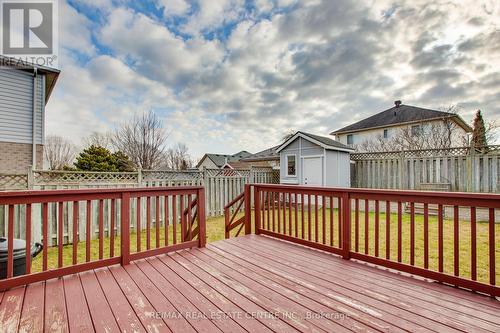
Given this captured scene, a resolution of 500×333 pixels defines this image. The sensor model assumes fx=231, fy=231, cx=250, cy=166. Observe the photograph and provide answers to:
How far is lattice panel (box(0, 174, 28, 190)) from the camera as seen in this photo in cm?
451

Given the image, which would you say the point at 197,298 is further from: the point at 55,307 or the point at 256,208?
the point at 256,208

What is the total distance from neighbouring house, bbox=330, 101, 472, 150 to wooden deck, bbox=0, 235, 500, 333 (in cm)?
1428

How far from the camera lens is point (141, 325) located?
162 centimetres

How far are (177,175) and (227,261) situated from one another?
180 inches

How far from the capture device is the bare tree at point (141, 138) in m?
14.1

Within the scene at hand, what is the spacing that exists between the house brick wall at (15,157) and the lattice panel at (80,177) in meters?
3.45

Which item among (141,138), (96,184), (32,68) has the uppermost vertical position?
(32,68)

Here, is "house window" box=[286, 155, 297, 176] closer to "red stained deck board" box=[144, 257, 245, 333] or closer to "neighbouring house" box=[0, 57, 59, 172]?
"red stained deck board" box=[144, 257, 245, 333]

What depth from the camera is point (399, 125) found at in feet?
58.0

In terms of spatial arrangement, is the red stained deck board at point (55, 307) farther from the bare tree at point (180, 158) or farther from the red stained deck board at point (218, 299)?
the bare tree at point (180, 158)

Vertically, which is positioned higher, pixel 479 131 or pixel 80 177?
pixel 479 131

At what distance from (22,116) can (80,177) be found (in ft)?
14.1

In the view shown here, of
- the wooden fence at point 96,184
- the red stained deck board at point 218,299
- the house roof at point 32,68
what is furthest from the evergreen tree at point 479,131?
the house roof at point 32,68

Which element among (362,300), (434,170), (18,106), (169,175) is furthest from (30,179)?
(434,170)
